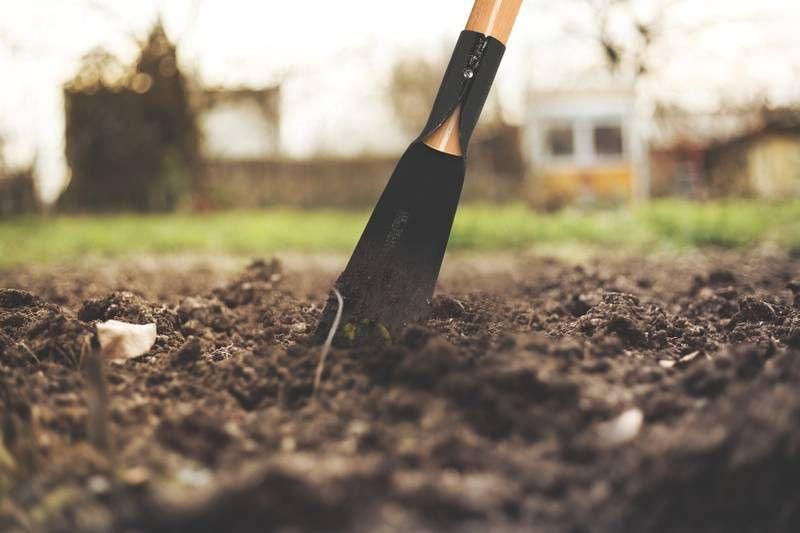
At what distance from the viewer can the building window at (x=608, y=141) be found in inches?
631

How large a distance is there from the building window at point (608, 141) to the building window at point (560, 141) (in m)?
0.57

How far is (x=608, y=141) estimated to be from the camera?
16078 mm

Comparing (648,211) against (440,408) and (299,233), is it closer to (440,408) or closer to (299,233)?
(299,233)

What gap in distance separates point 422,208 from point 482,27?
22.7 inches

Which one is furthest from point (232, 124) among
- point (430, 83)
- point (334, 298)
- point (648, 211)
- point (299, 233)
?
point (334, 298)

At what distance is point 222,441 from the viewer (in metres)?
1.31

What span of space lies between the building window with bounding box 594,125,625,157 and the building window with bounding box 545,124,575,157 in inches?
22.4

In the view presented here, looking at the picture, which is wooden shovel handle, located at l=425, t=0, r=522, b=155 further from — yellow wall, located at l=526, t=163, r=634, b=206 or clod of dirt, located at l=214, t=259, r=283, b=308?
yellow wall, located at l=526, t=163, r=634, b=206

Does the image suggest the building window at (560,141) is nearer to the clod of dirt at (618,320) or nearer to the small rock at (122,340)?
the clod of dirt at (618,320)

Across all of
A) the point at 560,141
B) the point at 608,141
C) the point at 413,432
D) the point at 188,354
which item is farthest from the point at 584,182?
the point at 413,432

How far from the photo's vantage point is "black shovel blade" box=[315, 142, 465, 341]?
193 centimetres

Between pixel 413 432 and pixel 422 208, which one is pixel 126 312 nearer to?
pixel 422 208

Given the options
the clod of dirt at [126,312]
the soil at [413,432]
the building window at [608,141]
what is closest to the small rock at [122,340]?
the soil at [413,432]

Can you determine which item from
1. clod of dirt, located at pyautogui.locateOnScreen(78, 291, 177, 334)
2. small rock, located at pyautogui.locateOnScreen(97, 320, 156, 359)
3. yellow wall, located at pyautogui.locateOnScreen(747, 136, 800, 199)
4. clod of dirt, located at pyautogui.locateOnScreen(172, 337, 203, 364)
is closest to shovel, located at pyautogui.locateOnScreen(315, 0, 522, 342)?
clod of dirt, located at pyautogui.locateOnScreen(172, 337, 203, 364)
